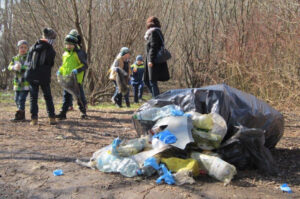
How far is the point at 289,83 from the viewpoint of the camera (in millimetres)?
7426

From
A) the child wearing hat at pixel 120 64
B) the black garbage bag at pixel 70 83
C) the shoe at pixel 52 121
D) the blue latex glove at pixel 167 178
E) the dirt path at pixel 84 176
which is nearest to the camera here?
the dirt path at pixel 84 176

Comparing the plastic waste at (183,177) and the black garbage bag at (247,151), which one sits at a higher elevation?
the black garbage bag at (247,151)

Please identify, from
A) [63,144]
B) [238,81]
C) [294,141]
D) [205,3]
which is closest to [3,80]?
[205,3]

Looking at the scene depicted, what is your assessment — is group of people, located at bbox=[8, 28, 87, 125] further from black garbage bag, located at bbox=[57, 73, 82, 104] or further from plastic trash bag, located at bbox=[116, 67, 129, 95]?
plastic trash bag, located at bbox=[116, 67, 129, 95]

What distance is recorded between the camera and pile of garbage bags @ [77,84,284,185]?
2.83 m

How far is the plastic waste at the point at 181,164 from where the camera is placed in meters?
2.77

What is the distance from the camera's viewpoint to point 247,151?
301 centimetres

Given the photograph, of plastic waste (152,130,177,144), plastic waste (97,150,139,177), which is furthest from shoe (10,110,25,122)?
plastic waste (152,130,177,144)

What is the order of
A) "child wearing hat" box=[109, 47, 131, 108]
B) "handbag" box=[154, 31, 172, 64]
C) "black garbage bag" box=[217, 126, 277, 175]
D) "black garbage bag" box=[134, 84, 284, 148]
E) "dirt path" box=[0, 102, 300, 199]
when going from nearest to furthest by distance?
1. "dirt path" box=[0, 102, 300, 199]
2. "black garbage bag" box=[217, 126, 277, 175]
3. "black garbage bag" box=[134, 84, 284, 148]
4. "handbag" box=[154, 31, 172, 64]
5. "child wearing hat" box=[109, 47, 131, 108]

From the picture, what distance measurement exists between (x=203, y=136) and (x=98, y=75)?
7.33 m

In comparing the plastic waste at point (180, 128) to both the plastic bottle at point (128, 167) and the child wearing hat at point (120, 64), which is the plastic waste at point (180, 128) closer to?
the plastic bottle at point (128, 167)

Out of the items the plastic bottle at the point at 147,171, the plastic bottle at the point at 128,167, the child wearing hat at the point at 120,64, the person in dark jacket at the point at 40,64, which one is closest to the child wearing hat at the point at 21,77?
the person in dark jacket at the point at 40,64

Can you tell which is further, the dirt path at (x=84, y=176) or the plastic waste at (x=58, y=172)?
the plastic waste at (x=58, y=172)

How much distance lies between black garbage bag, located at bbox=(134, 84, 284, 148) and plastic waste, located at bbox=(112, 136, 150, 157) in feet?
1.33
